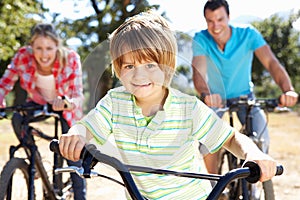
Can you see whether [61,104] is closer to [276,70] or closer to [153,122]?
[276,70]

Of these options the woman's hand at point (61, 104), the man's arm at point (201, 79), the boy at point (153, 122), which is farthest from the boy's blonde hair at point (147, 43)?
the woman's hand at point (61, 104)

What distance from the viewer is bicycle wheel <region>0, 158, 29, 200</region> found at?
321cm

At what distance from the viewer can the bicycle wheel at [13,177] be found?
3207 mm

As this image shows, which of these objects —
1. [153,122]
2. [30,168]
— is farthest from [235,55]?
[153,122]

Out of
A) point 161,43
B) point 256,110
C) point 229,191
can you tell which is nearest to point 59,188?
point 229,191

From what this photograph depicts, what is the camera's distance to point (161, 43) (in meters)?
1.52

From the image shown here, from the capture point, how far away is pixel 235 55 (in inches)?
134

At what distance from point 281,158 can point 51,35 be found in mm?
5533

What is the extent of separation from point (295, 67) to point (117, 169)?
27.0 meters

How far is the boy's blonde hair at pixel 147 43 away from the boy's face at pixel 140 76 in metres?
0.01

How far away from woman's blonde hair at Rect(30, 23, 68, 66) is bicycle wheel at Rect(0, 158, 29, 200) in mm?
739

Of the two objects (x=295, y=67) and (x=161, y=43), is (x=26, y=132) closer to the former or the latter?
(x=161, y=43)

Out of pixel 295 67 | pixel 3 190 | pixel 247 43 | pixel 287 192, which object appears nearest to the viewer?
pixel 3 190

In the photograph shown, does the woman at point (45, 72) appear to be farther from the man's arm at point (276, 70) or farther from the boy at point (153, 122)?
the boy at point (153, 122)
